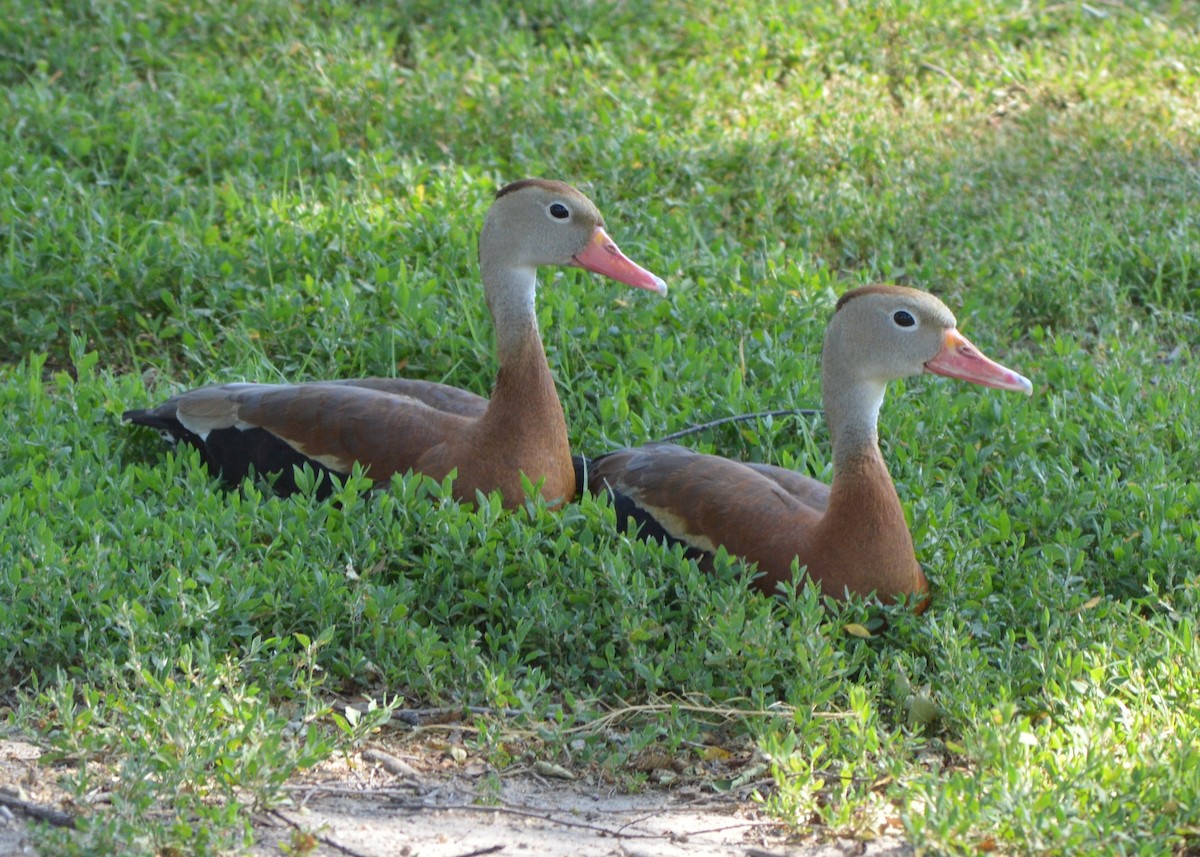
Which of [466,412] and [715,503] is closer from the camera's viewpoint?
[715,503]

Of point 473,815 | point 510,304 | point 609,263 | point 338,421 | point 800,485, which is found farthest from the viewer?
point 609,263

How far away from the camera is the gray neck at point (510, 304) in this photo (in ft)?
15.9

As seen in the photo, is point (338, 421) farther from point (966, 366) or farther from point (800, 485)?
point (966, 366)

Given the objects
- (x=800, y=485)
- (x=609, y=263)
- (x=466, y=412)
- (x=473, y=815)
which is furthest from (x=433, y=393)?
(x=473, y=815)

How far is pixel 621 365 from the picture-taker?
562cm

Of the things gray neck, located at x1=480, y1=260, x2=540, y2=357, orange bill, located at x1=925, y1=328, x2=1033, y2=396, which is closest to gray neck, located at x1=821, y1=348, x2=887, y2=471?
orange bill, located at x1=925, y1=328, x2=1033, y2=396

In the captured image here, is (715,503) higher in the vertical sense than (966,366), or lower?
lower

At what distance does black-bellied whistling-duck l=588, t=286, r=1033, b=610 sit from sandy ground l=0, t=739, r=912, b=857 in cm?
82

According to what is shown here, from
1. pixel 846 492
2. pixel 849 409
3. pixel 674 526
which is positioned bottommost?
pixel 674 526

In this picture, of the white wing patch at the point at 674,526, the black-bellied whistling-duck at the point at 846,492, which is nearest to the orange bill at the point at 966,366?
the black-bellied whistling-duck at the point at 846,492

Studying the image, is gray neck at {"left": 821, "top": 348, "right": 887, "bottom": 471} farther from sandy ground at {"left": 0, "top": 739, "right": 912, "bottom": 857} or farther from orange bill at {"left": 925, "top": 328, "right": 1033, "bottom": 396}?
sandy ground at {"left": 0, "top": 739, "right": 912, "bottom": 857}

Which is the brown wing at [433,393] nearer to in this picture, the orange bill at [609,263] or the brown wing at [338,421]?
the brown wing at [338,421]

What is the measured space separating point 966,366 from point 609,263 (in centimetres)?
127

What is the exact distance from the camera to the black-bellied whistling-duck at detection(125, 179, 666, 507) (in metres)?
4.70
